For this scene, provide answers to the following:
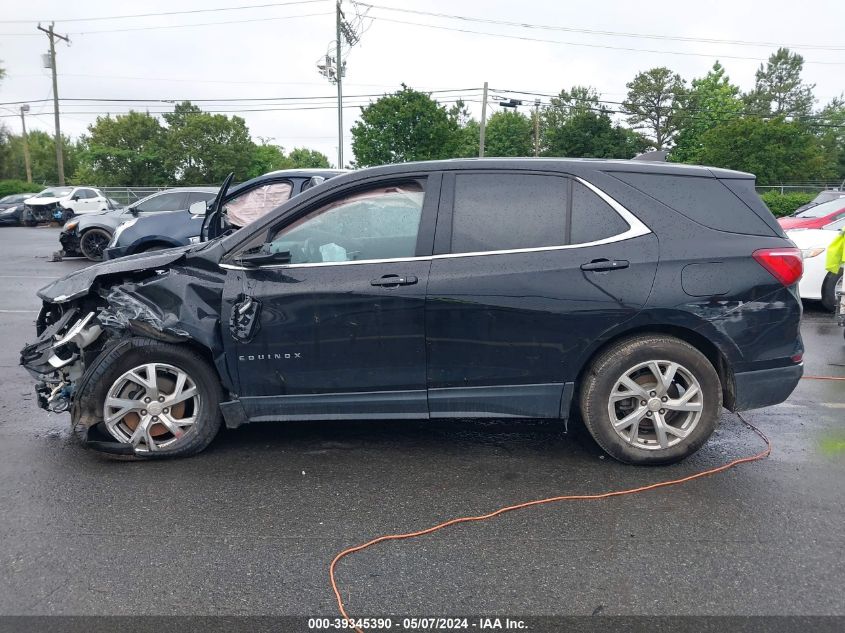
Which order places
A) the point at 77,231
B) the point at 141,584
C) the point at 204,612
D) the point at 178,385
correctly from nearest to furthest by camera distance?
the point at 204,612
the point at 141,584
the point at 178,385
the point at 77,231

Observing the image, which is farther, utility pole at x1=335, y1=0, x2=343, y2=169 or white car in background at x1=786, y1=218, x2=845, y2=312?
utility pole at x1=335, y1=0, x2=343, y2=169

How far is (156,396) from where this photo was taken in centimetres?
431

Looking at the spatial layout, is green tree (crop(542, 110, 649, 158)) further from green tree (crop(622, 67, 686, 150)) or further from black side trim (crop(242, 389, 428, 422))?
black side trim (crop(242, 389, 428, 422))

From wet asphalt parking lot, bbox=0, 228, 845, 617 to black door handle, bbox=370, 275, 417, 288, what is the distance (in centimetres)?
115

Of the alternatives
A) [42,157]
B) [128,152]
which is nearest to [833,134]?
[128,152]

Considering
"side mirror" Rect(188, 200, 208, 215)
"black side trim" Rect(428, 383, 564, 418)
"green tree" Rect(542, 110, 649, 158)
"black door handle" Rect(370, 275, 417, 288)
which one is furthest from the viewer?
"green tree" Rect(542, 110, 649, 158)

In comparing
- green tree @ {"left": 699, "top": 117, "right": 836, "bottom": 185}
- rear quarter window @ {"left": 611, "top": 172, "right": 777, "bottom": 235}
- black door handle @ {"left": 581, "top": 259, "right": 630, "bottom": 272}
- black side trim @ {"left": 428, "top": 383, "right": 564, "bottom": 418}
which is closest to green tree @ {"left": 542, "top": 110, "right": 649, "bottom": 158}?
green tree @ {"left": 699, "top": 117, "right": 836, "bottom": 185}

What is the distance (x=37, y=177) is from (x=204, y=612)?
3607 inches

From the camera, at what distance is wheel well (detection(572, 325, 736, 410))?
4.26 m

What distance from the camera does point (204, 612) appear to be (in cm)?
289

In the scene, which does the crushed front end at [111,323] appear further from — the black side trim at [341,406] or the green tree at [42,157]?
the green tree at [42,157]

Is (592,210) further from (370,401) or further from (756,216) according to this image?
(370,401)

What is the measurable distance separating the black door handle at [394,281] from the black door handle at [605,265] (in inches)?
40.5

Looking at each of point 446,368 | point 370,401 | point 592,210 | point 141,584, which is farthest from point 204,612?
point 592,210
